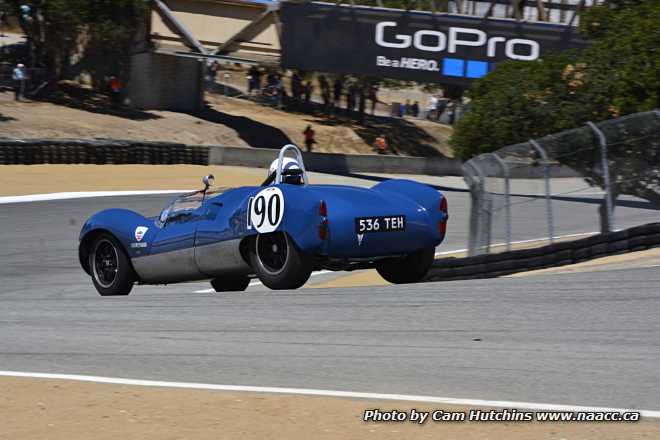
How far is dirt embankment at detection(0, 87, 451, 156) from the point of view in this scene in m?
33.2

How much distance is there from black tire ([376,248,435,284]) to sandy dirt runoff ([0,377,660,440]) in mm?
3859

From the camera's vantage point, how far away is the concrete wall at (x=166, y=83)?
130 ft

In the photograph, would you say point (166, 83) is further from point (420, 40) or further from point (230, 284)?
point (230, 284)

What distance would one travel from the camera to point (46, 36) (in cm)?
3778

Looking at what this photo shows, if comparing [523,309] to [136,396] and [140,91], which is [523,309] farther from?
[140,91]

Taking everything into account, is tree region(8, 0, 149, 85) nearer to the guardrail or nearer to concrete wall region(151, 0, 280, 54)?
concrete wall region(151, 0, 280, 54)

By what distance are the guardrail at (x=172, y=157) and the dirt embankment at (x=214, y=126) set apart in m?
5.16

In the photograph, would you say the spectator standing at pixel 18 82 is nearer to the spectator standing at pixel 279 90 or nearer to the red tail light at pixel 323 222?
the spectator standing at pixel 279 90

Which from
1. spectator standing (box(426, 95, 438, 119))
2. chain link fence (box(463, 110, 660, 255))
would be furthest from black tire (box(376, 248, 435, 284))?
spectator standing (box(426, 95, 438, 119))

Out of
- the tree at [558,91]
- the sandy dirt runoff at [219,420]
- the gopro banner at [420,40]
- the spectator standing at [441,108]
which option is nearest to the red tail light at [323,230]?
the sandy dirt runoff at [219,420]

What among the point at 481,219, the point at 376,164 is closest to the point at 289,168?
the point at 481,219

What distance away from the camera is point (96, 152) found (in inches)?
1029

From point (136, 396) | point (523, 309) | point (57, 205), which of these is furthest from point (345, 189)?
point (57, 205)

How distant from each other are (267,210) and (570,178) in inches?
186
